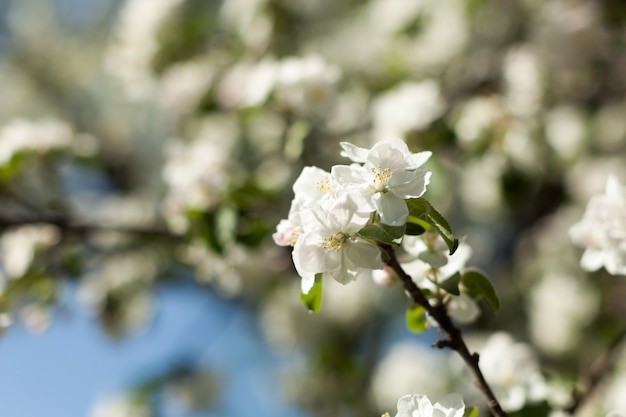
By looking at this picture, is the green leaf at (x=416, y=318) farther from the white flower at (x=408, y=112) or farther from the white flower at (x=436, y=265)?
the white flower at (x=408, y=112)

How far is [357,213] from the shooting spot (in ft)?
2.44

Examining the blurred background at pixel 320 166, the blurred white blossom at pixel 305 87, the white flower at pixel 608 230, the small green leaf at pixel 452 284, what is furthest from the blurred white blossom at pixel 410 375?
the small green leaf at pixel 452 284

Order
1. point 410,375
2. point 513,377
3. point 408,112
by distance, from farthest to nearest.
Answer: point 410,375 < point 408,112 < point 513,377

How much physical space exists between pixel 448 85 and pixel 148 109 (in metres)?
2.34

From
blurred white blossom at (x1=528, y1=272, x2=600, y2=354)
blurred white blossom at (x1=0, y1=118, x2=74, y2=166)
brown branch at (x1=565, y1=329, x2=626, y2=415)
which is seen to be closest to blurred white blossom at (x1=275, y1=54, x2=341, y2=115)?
blurred white blossom at (x1=0, y1=118, x2=74, y2=166)

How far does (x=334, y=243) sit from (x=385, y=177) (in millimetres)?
90

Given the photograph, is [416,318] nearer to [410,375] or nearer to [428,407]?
[428,407]

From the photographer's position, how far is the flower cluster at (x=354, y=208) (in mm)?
736

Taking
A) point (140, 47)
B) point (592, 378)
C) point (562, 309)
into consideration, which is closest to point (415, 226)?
point (592, 378)

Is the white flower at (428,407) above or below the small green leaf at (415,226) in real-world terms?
below

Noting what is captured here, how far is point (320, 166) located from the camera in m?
2.78

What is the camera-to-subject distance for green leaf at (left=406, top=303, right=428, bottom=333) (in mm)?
884

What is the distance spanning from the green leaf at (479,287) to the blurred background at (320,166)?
0.25 metres

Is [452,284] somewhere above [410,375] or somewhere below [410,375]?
below
